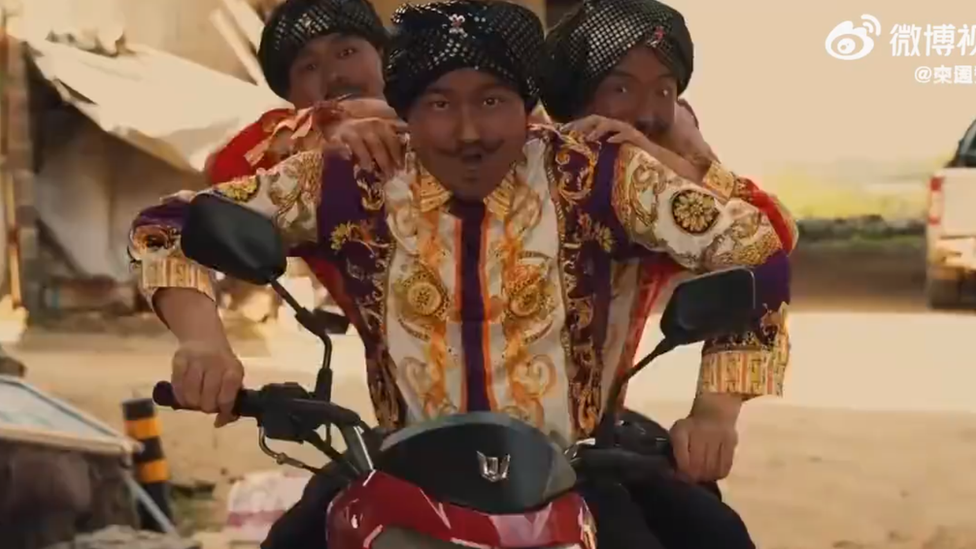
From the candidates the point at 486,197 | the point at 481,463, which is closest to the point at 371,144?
the point at 486,197

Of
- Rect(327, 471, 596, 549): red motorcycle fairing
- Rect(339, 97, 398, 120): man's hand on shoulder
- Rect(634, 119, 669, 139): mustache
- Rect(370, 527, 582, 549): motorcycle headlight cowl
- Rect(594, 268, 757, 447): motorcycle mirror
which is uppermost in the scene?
Rect(339, 97, 398, 120): man's hand on shoulder

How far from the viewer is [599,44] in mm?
2004

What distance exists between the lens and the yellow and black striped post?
12.1 feet

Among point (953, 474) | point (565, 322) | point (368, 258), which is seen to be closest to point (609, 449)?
point (565, 322)

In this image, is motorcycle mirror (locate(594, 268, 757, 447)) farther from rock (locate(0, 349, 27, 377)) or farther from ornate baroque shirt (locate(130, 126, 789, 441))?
rock (locate(0, 349, 27, 377))

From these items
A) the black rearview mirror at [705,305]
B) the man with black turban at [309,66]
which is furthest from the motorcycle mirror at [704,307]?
the man with black turban at [309,66]

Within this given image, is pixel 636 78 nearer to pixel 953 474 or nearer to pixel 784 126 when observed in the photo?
pixel 784 126

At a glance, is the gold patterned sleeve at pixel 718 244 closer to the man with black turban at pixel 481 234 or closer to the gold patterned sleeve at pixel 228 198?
the man with black turban at pixel 481 234

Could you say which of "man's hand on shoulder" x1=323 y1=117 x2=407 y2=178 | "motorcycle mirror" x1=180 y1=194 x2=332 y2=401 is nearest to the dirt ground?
"man's hand on shoulder" x1=323 y1=117 x2=407 y2=178

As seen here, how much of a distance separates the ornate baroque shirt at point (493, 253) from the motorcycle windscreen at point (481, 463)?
42cm

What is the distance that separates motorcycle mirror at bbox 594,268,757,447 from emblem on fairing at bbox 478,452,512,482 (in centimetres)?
20

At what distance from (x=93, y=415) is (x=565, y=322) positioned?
2453 mm

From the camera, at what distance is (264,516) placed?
3.61 m

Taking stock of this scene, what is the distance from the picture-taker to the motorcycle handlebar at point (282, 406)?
1.28 m
